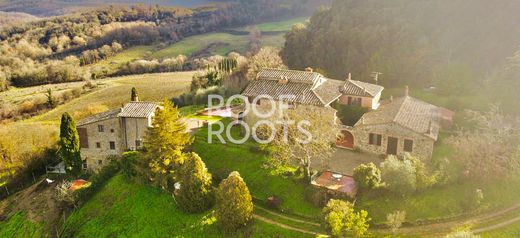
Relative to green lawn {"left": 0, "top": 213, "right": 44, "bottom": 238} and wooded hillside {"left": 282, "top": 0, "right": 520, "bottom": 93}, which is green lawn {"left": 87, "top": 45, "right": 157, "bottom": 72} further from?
green lawn {"left": 0, "top": 213, "right": 44, "bottom": 238}

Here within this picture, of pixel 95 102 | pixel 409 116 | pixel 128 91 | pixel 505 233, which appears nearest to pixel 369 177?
pixel 505 233

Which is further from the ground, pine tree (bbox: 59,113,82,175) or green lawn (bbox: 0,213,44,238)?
pine tree (bbox: 59,113,82,175)

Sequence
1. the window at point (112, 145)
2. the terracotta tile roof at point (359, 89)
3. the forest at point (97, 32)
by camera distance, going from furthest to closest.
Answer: the forest at point (97, 32) → the window at point (112, 145) → the terracotta tile roof at point (359, 89)

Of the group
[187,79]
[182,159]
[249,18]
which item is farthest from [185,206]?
[249,18]

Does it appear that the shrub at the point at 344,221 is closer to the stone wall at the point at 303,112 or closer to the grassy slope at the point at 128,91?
the stone wall at the point at 303,112

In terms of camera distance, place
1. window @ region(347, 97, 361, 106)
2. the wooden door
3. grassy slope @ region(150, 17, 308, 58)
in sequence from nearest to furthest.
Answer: the wooden door, window @ region(347, 97, 361, 106), grassy slope @ region(150, 17, 308, 58)

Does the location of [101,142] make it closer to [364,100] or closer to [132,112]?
[132,112]

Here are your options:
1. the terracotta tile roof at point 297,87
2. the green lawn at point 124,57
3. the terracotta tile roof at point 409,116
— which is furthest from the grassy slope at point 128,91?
the terracotta tile roof at point 409,116

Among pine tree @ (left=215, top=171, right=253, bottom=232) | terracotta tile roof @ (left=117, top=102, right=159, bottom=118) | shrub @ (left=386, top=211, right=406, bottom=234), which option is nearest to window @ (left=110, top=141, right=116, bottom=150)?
terracotta tile roof @ (left=117, top=102, right=159, bottom=118)
